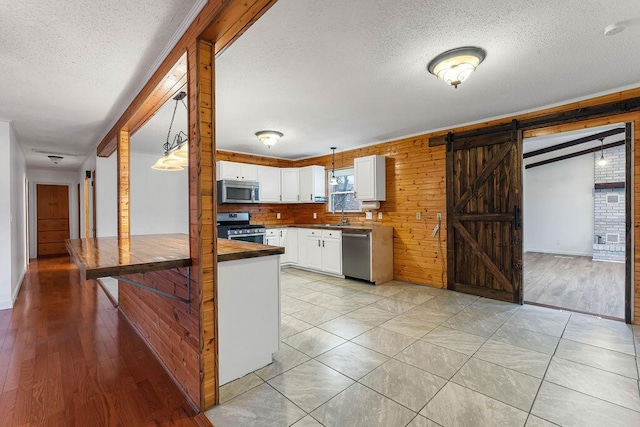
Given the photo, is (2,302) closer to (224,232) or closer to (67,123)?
(67,123)

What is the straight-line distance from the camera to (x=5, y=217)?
12.8 ft

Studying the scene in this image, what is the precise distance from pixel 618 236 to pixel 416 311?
21.3ft

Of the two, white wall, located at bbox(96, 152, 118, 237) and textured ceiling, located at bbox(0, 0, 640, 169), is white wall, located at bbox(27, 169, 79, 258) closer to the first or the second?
white wall, located at bbox(96, 152, 118, 237)

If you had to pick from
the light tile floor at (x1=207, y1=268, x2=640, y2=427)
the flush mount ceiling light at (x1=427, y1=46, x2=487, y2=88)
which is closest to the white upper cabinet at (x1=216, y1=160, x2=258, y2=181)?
the light tile floor at (x1=207, y1=268, x2=640, y2=427)

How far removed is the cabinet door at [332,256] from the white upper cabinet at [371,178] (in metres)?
0.92

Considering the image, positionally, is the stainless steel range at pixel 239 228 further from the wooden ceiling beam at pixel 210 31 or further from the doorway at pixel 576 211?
the doorway at pixel 576 211

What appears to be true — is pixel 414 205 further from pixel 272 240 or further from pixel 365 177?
pixel 272 240

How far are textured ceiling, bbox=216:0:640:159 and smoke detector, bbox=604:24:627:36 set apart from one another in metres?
0.04

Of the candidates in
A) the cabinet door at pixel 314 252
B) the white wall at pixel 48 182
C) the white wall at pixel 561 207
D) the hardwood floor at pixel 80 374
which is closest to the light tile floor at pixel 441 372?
the hardwood floor at pixel 80 374

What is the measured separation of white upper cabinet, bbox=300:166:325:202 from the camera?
Result: 6.14 meters

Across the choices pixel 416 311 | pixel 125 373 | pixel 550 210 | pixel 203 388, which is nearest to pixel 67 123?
pixel 125 373

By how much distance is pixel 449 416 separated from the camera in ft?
5.83

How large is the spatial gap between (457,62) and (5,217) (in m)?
5.52

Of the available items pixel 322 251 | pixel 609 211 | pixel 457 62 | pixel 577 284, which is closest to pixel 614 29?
pixel 457 62
